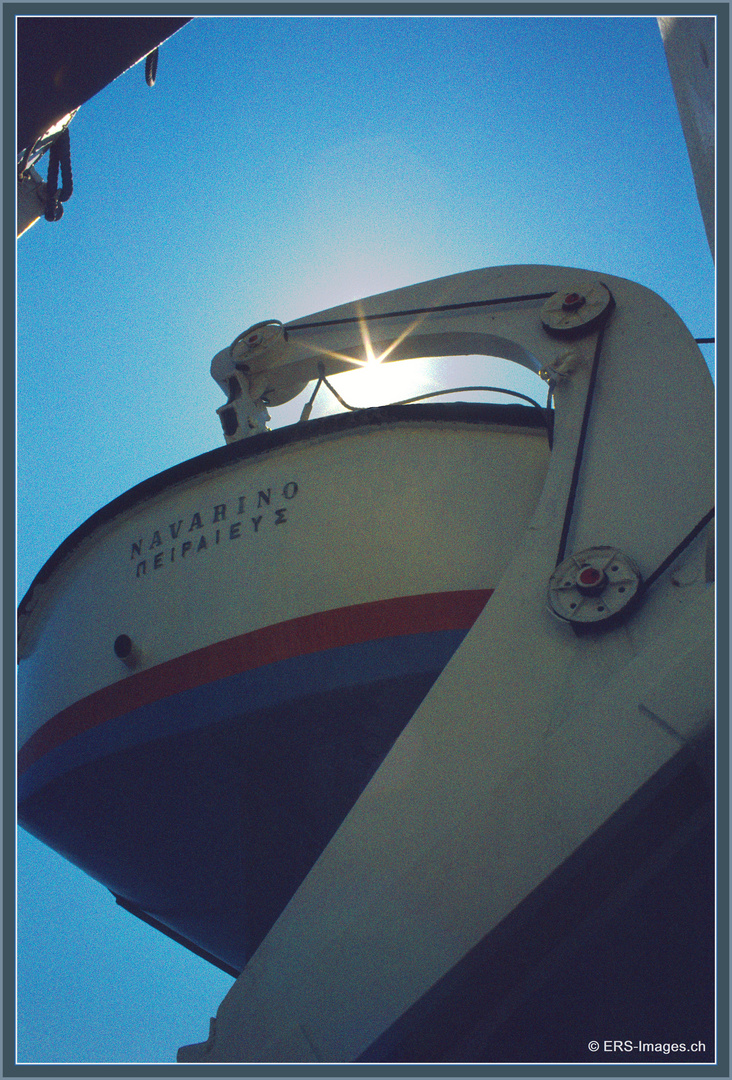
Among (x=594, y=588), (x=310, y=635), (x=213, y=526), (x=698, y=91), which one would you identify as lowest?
(x=594, y=588)

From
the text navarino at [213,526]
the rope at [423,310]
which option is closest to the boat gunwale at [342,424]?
the text navarino at [213,526]

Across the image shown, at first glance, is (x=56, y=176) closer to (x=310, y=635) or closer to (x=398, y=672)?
(x=310, y=635)

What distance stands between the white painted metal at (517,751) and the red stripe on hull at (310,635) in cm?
118

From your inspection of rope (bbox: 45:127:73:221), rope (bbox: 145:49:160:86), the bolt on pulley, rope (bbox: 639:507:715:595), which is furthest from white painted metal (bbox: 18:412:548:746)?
rope (bbox: 145:49:160:86)

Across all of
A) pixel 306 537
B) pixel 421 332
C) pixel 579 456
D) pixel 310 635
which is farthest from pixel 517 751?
pixel 421 332

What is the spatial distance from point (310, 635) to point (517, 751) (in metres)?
1.86

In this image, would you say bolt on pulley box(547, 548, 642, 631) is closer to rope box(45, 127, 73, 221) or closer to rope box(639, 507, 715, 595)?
rope box(639, 507, 715, 595)

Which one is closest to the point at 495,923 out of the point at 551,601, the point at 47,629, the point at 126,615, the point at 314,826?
the point at 551,601

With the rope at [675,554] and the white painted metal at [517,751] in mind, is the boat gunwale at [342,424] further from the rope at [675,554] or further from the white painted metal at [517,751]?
the rope at [675,554]

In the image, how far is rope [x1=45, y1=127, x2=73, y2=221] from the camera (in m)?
3.40

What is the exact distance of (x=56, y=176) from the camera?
11.2 feet

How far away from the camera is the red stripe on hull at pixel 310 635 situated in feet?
14.4

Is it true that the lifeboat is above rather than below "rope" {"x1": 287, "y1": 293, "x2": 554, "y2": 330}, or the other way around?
below

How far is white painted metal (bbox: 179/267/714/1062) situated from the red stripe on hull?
3.88ft
